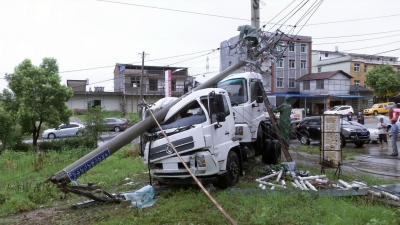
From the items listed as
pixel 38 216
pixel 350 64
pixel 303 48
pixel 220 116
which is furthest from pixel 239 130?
pixel 350 64

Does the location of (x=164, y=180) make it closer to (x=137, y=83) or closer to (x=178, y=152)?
(x=178, y=152)

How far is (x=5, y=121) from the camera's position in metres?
20.7

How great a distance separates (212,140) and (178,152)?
0.86 metres

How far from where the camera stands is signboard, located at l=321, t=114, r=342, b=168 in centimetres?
1009

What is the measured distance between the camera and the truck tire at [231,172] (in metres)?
8.40

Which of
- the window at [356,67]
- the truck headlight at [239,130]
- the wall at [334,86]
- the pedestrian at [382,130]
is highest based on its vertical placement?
the window at [356,67]

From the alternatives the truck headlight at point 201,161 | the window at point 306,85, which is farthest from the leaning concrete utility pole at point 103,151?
the window at point 306,85

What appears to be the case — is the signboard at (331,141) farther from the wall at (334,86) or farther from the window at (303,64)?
the window at (303,64)

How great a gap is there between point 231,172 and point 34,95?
16965mm

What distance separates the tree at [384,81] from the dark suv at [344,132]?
34287 millimetres

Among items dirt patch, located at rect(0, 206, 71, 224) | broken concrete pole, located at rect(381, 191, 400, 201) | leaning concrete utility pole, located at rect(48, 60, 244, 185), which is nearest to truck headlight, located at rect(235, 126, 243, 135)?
leaning concrete utility pole, located at rect(48, 60, 244, 185)

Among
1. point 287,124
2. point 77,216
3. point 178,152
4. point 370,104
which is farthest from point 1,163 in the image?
point 370,104

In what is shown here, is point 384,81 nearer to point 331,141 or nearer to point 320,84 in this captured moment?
point 320,84

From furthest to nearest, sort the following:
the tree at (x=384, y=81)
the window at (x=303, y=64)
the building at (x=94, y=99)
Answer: the window at (x=303, y=64), the building at (x=94, y=99), the tree at (x=384, y=81)
